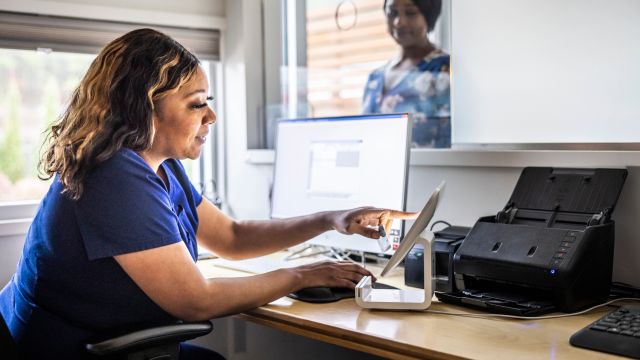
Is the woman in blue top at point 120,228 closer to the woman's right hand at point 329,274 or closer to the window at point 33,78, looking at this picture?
the woman's right hand at point 329,274

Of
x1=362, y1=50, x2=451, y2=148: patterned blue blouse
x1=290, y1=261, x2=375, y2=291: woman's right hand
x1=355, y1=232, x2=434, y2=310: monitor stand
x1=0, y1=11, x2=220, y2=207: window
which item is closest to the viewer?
x1=355, y1=232, x2=434, y2=310: monitor stand

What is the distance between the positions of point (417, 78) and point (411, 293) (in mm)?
888

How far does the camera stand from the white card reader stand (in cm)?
158

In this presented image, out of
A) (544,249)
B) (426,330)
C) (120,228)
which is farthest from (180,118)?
(544,249)

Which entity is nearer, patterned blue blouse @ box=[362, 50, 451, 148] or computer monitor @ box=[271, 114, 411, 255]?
computer monitor @ box=[271, 114, 411, 255]

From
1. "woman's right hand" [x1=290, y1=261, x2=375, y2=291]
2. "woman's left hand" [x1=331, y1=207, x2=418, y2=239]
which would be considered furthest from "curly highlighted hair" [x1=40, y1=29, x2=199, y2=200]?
"woman's left hand" [x1=331, y1=207, x2=418, y2=239]

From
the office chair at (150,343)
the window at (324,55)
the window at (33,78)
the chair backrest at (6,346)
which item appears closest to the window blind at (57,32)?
the window at (33,78)

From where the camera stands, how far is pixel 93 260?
1492 millimetres

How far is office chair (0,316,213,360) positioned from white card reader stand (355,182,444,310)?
380 mm

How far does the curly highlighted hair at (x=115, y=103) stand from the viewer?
60.7 inches

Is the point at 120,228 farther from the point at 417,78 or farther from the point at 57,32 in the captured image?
the point at 57,32

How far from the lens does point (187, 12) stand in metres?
2.80

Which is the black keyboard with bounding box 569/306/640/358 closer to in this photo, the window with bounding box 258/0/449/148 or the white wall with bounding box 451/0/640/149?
the white wall with bounding box 451/0/640/149

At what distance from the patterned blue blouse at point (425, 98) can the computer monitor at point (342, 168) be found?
0.92ft
